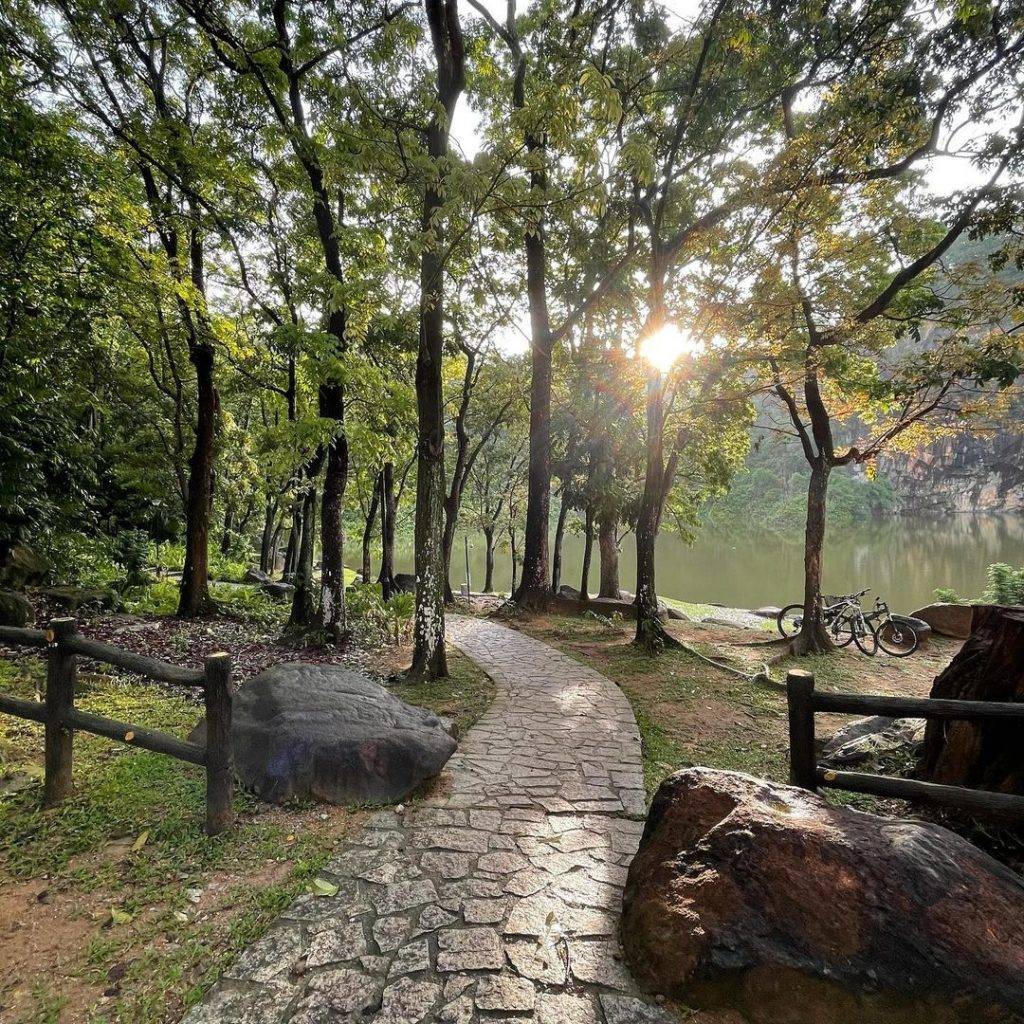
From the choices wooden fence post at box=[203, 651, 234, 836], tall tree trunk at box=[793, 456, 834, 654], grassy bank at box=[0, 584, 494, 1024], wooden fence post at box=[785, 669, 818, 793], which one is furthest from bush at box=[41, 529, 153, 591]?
tall tree trunk at box=[793, 456, 834, 654]

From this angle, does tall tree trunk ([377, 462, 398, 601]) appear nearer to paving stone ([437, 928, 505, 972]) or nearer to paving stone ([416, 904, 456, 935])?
paving stone ([416, 904, 456, 935])

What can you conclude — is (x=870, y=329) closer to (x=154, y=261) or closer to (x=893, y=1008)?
(x=893, y=1008)

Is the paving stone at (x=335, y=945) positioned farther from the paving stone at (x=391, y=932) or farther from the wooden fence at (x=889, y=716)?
the wooden fence at (x=889, y=716)

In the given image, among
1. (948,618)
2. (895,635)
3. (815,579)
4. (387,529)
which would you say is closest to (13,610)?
(387,529)

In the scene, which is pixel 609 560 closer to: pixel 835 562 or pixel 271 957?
pixel 271 957

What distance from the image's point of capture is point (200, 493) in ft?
29.3

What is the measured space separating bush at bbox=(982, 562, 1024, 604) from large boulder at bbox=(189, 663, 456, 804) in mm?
13661

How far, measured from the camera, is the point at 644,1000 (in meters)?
2.24

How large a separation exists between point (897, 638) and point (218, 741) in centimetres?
1153

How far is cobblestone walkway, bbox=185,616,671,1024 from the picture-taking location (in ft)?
7.15

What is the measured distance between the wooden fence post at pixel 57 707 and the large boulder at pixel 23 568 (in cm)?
593

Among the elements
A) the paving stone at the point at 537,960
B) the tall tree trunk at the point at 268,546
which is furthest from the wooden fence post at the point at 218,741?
the tall tree trunk at the point at 268,546

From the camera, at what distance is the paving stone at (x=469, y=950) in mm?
2371

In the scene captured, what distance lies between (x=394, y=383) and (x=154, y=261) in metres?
3.90
